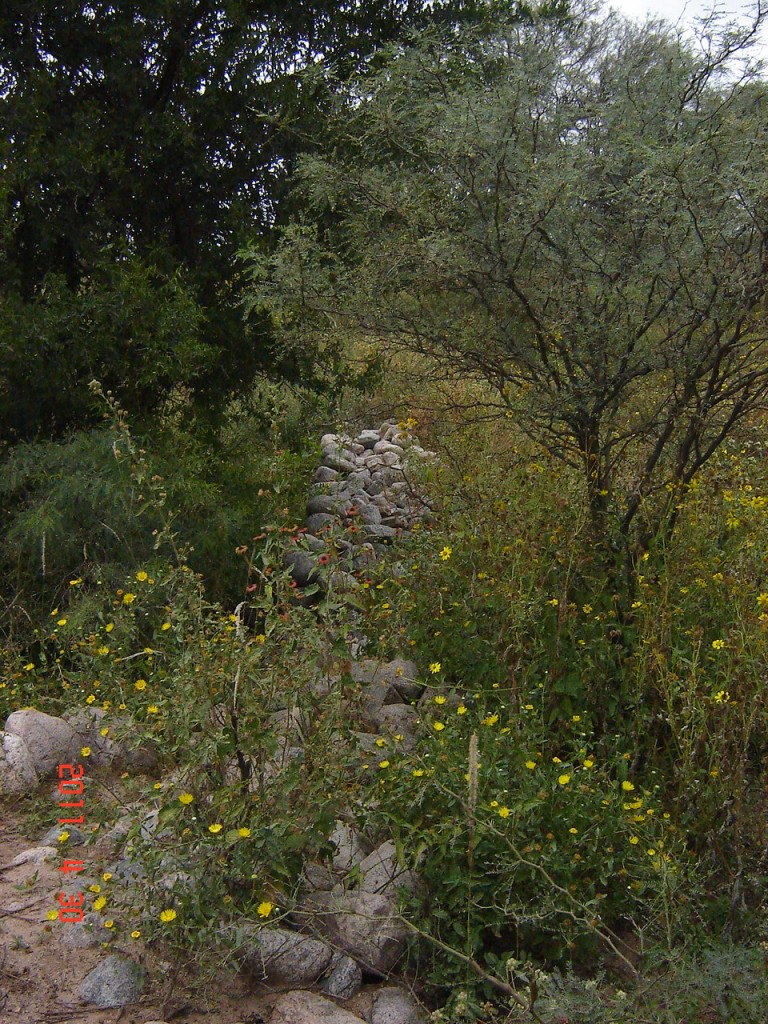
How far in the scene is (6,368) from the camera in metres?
5.36

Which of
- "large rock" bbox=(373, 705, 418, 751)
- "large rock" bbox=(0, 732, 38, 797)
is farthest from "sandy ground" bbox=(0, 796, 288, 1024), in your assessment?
"large rock" bbox=(373, 705, 418, 751)

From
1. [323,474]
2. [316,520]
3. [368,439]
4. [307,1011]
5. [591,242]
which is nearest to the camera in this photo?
[307,1011]

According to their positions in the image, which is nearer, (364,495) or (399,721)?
(399,721)

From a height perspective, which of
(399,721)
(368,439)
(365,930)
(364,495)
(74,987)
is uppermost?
(368,439)

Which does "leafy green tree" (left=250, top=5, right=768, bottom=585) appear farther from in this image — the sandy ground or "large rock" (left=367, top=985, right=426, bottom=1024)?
the sandy ground

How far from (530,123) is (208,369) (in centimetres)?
242

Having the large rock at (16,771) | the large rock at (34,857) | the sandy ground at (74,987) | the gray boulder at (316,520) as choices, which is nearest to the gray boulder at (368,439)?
the gray boulder at (316,520)

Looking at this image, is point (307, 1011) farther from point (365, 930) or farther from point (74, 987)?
point (74, 987)

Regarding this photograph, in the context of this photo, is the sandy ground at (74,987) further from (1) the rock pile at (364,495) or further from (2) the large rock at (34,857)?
(1) the rock pile at (364,495)

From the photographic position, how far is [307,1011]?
2.64 m

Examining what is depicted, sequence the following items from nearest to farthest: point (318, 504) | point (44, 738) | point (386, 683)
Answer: point (44, 738) < point (386, 683) < point (318, 504)

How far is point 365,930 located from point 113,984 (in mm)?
679

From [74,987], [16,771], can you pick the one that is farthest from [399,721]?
[74,987]

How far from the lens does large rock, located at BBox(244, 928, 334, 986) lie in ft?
9.04
